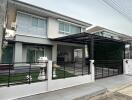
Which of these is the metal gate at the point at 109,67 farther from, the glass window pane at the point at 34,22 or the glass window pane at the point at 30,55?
the glass window pane at the point at 34,22

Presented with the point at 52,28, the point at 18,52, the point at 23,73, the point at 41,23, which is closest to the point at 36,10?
the point at 41,23

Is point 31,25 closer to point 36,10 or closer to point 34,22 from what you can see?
point 34,22

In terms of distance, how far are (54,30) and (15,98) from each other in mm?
10642

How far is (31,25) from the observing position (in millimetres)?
14750

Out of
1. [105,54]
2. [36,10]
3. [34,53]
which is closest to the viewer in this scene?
[36,10]

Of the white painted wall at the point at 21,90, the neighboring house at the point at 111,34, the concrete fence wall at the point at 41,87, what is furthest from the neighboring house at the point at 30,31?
the white painted wall at the point at 21,90

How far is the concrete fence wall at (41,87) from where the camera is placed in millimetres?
6223

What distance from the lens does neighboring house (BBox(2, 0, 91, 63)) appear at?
1316cm

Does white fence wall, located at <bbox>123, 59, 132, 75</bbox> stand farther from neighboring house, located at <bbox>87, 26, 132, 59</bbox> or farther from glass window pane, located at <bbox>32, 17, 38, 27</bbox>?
glass window pane, located at <bbox>32, 17, 38, 27</bbox>

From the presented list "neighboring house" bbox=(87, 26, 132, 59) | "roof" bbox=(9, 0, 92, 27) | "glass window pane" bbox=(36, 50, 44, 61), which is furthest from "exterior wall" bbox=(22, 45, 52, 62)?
"neighboring house" bbox=(87, 26, 132, 59)

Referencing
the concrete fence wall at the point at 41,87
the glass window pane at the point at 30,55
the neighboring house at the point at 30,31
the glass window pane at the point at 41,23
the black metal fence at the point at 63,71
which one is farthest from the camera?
the glass window pane at the point at 41,23

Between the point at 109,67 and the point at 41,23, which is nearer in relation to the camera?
the point at 109,67

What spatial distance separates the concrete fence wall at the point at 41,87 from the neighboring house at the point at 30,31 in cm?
650

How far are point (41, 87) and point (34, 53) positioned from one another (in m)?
8.48
